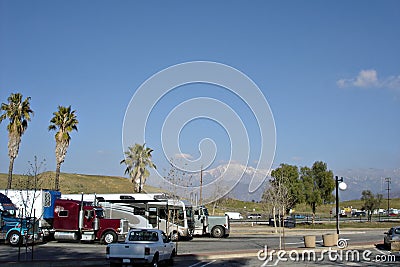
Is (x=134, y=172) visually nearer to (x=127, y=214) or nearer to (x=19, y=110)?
(x=19, y=110)

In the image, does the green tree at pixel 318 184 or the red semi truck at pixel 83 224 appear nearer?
the red semi truck at pixel 83 224

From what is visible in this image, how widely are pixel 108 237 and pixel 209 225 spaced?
471 inches

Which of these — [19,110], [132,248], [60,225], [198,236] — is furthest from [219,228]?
[132,248]

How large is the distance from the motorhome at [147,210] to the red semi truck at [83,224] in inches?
90.9

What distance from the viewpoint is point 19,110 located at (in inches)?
1865

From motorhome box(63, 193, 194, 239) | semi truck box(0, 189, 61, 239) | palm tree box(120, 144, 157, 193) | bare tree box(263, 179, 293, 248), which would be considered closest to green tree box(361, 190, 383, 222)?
bare tree box(263, 179, 293, 248)

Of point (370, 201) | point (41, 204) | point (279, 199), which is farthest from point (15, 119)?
point (370, 201)

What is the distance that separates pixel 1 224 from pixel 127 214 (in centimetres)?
896

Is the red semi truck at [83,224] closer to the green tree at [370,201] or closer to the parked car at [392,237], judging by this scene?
the parked car at [392,237]

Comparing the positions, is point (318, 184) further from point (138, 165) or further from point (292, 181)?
point (138, 165)

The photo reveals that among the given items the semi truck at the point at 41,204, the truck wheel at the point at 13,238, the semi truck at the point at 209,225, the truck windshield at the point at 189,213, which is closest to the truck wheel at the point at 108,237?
the semi truck at the point at 41,204

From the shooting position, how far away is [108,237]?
111ft

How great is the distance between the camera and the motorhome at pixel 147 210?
37.3 m

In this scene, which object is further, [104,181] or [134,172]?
[104,181]
